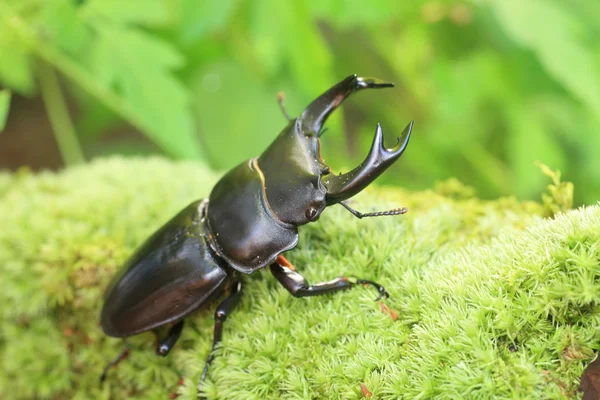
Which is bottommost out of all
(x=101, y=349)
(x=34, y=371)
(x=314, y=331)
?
(x=34, y=371)

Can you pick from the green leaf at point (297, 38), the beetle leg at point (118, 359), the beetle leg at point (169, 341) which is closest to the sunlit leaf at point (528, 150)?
the green leaf at point (297, 38)

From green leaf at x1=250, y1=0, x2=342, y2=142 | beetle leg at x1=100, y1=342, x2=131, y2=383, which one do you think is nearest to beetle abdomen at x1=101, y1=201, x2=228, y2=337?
beetle leg at x1=100, y1=342, x2=131, y2=383

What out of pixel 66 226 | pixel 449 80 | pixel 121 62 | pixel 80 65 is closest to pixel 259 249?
pixel 66 226

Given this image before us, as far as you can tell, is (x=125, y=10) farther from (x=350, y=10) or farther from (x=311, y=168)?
(x=311, y=168)

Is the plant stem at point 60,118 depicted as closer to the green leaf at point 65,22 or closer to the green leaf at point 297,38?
the green leaf at point 65,22

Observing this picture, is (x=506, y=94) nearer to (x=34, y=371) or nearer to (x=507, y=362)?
(x=507, y=362)

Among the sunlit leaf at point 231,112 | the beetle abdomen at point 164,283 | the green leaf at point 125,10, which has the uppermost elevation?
the green leaf at point 125,10
